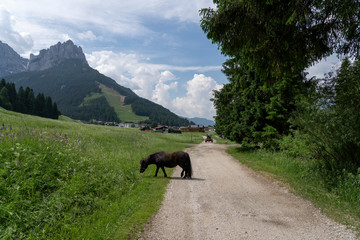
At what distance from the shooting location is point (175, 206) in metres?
6.97

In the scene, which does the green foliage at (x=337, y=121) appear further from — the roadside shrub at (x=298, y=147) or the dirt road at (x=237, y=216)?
the dirt road at (x=237, y=216)

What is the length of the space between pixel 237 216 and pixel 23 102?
115 meters

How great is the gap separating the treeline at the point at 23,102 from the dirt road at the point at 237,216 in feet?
342

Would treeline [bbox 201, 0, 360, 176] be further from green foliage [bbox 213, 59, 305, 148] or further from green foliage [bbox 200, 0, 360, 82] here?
green foliage [bbox 213, 59, 305, 148]

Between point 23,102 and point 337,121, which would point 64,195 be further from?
point 23,102

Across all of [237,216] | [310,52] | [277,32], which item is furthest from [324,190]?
[277,32]

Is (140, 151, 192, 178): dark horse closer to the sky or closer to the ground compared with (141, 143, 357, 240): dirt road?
closer to the sky

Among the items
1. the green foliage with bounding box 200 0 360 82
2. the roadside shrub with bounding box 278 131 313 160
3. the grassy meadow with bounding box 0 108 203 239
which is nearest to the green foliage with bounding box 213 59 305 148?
the roadside shrub with bounding box 278 131 313 160

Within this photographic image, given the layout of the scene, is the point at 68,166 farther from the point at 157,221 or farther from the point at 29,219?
the point at 157,221

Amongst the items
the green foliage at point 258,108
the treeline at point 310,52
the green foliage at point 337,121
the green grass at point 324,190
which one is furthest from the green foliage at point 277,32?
the green foliage at point 258,108

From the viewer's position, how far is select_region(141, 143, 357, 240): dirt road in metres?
5.09

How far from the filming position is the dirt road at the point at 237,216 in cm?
509

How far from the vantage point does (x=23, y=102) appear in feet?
304

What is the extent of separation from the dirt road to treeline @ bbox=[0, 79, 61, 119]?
104 m
